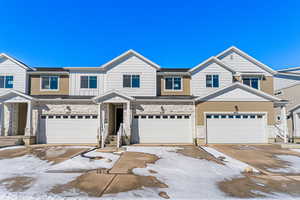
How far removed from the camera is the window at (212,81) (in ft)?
45.3

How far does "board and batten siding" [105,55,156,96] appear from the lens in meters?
13.4

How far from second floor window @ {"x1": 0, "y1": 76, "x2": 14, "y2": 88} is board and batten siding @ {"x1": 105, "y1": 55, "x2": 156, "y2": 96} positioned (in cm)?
828

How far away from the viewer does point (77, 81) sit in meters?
13.7

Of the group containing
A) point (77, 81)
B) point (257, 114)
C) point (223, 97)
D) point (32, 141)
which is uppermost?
point (77, 81)

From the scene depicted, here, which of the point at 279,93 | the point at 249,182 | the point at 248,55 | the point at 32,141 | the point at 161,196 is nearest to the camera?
the point at 161,196

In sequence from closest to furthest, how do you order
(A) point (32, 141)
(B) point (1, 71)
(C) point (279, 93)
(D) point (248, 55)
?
(A) point (32, 141)
(B) point (1, 71)
(D) point (248, 55)
(C) point (279, 93)

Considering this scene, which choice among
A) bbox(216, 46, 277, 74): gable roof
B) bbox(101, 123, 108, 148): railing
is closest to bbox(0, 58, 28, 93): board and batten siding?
bbox(101, 123, 108, 148): railing

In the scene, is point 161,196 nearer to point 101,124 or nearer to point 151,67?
point 101,124

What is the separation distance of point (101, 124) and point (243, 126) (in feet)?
36.0

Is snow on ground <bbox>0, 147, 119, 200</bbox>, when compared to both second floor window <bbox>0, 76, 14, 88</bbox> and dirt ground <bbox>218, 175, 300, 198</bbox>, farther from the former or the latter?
second floor window <bbox>0, 76, 14, 88</bbox>

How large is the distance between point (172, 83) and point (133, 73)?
3670mm

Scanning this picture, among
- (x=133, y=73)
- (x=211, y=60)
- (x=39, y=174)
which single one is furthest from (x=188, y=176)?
(x=211, y=60)

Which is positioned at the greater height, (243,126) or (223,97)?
(223,97)

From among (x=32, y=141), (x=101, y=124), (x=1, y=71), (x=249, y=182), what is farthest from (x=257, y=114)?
(x=1, y=71)
